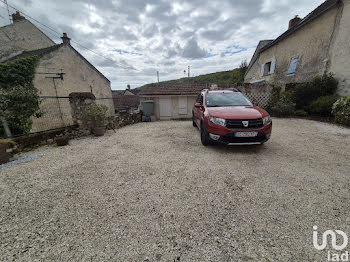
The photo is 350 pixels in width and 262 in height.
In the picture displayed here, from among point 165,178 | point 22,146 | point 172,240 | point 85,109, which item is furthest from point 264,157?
point 22,146

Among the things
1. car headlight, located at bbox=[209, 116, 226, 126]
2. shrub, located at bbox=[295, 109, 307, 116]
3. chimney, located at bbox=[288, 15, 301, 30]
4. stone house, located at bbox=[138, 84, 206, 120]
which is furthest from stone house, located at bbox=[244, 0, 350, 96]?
car headlight, located at bbox=[209, 116, 226, 126]

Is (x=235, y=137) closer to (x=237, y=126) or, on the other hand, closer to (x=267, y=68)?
(x=237, y=126)

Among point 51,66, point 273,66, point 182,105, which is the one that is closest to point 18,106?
point 51,66

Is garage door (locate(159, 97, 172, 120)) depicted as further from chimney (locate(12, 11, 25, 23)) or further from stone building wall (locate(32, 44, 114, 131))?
chimney (locate(12, 11, 25, 23))

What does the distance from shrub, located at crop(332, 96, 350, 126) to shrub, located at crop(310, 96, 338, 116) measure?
85 cm

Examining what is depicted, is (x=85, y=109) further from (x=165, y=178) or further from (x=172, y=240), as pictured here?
(x=172, y=240)

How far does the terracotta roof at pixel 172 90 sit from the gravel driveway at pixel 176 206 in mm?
8003

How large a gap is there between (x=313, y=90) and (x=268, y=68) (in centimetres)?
800

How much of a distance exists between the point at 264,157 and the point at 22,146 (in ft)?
22.2

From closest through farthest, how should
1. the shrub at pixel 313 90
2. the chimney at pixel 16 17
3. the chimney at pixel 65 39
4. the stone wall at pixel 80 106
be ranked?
1. the stone wall at pixel 80 106
2. the shrub at pixel 313 90
3. the chimney at pixel 65 39
4. the chimney at pixel 16 17

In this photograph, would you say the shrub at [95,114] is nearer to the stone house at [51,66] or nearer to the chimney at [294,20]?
the stone house at [51,66]

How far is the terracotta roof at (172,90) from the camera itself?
10.7m

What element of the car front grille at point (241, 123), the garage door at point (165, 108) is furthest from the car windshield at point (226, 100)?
the garage door at point (165, 108)

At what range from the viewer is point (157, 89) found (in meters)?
Result: 11.3
